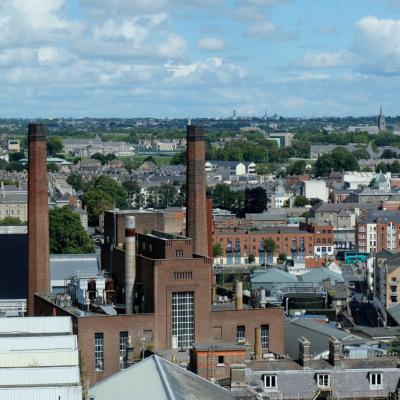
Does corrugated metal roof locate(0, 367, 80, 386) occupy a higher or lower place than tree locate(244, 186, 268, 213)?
higher

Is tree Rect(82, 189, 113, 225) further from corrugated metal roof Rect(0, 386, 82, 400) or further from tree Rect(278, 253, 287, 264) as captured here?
corrugated metal roof Rect(0, 386, 82, 400)

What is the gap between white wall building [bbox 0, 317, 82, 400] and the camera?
4016 cm

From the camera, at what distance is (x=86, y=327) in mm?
53219

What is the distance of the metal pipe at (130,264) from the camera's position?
188 ft

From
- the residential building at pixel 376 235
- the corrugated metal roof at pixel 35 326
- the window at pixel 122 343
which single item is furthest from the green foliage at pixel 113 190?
the corrugated metal roof at pixel 35 326

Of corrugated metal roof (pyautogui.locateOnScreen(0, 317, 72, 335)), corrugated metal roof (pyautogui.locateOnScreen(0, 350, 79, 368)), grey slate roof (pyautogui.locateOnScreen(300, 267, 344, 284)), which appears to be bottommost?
grey slate roof (pyautogui.locateOnScreen(300, 267, 344, 284))

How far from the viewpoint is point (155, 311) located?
55.1m

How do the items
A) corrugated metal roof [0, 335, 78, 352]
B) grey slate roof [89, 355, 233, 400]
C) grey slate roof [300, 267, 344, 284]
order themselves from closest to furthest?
grey slate roof [89, 355, 233, 400]
corrugated metal roof [0, 335, 78, 352]
grey slate roof [300, 267, 344, 284]

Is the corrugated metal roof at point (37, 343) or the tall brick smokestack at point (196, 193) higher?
the tall brick smokestack at point (196, 193)

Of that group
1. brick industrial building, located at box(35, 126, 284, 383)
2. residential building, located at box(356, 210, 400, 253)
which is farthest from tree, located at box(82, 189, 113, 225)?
brick industrial building, located at box(35, 126, 284, 383)

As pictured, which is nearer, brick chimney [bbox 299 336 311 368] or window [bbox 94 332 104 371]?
brick chimney [bbox 299 336 311 368]

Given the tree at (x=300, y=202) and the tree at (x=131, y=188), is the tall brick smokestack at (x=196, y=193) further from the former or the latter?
the tree at (x=131, y=188)

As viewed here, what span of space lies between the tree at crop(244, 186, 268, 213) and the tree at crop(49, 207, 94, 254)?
53.0 metres

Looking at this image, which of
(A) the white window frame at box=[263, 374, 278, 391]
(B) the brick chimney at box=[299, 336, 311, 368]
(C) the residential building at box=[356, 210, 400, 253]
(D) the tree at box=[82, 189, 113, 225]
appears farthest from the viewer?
(D) the tree at box=[82, 189, 113, 225]
